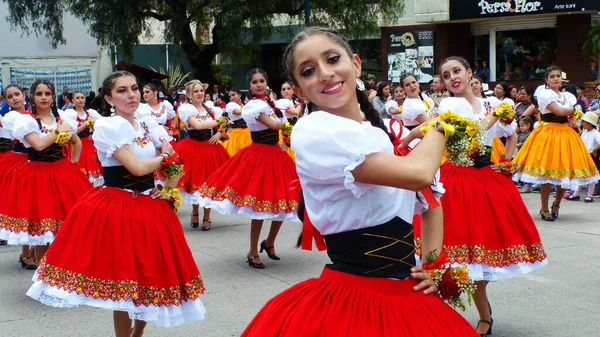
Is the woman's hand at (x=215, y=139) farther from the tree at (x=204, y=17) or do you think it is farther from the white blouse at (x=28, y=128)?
the tree at (x=204, y=17)

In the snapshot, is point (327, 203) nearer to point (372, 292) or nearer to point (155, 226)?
point (372, 292)

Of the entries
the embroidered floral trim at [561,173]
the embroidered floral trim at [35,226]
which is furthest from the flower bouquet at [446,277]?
the embroidered floral trim at [561,173]

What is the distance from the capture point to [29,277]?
809 centimetres

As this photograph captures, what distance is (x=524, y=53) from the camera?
2494 centimetres

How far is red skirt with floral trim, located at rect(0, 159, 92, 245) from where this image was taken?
748cm

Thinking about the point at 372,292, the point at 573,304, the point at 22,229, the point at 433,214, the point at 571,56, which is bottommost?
the point at 573,304

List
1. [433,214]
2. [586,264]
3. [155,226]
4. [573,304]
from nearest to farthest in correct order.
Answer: [433,214]
[155,226]
[573,304]
[586,264]

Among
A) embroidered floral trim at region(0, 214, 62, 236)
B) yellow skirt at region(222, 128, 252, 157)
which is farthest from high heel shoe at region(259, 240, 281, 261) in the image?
yellow skirt at region(222, 128, 252, 157)

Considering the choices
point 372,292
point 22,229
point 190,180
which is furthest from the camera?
point 190,180

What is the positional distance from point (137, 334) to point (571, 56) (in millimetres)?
21178

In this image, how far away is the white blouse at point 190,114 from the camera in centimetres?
1100

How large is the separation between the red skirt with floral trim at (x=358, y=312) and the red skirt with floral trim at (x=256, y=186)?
5226mm

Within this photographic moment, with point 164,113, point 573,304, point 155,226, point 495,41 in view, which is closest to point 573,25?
point 495,41

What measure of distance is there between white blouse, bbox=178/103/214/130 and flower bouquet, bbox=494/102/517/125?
18.8 ft
